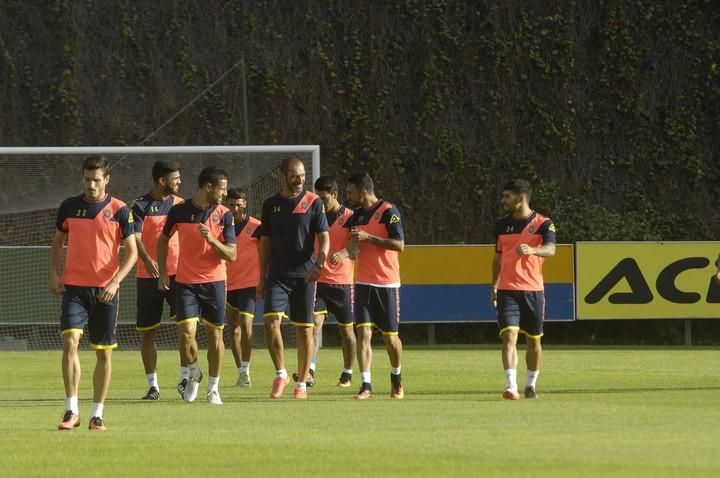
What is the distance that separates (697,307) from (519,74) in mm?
7481

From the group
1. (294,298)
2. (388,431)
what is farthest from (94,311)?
(294,298)

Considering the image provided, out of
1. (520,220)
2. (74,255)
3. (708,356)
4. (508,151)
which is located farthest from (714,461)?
(508,151)

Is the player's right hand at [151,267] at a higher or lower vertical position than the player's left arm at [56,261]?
lower

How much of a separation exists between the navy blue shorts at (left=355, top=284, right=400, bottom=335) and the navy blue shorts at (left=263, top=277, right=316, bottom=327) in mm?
490

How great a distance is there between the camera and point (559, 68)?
104 feet

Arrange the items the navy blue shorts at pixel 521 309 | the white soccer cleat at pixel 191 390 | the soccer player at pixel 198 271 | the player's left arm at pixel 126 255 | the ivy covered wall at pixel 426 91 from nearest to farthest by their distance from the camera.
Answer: the player's left arm at pixel 126 255 → the soccer player at pixel 198 271 → the white soccer cleat at pixel 191 390 → the navy blue shorts at pixel 521 309 → the ivy covered wall at pixel 426 91

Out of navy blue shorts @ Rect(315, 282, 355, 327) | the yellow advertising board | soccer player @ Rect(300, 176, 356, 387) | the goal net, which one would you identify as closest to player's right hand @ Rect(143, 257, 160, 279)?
soccer player @ Rect(300, 176, 356, 387)

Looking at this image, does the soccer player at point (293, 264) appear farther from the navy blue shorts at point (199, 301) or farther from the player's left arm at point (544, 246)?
the player's left arm at point (544, 246)

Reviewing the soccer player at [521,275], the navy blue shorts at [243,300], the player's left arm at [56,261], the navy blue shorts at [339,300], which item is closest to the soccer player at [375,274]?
the soccer player at [521,275]

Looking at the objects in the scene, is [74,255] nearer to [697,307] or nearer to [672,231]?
[697,307]

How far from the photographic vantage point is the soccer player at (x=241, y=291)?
A: 17.1 meters

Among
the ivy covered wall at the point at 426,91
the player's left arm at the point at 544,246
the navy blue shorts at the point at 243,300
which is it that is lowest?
the navy blue shorts at the point at 243,300

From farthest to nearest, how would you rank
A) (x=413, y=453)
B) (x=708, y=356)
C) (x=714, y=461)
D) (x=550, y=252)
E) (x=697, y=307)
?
(x=697, y=307), (x=708, y=356), (x=550, y=252), (x=413, y=453), (x=714, y=461)

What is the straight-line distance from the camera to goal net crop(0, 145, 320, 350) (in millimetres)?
25594
